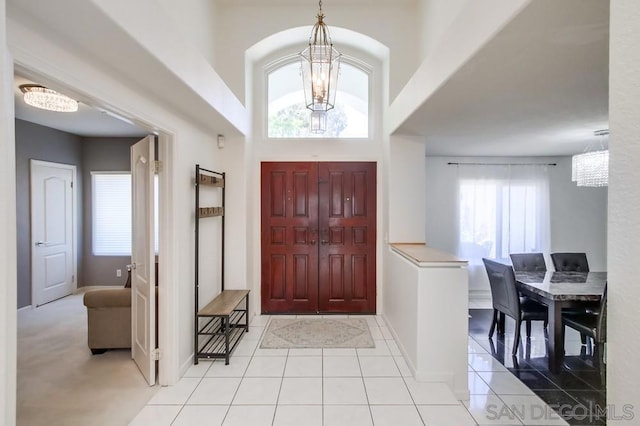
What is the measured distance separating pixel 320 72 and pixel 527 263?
151 inches

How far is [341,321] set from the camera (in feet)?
14.2

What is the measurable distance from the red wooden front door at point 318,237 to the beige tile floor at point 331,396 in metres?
1.26

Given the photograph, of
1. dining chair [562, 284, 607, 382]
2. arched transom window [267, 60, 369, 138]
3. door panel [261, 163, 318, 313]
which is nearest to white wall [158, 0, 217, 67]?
arched transom window [267, 60, 369, 138]

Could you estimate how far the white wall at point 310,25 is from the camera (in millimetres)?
4117

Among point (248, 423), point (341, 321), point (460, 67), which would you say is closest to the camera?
point (460, 67)

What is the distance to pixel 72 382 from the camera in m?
2.89

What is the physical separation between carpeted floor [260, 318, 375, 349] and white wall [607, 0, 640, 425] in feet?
9.39

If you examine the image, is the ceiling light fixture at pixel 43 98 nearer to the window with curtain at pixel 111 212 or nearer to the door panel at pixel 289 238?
the door panel at pixel 289 238

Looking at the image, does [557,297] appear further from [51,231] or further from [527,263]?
[51,231]

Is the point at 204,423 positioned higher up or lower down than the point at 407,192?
lower down

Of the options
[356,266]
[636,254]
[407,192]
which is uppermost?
[407,192]

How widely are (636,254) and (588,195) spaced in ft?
19.6

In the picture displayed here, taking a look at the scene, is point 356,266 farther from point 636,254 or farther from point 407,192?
point 636,254

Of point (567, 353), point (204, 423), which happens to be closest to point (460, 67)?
point (204, 423)
